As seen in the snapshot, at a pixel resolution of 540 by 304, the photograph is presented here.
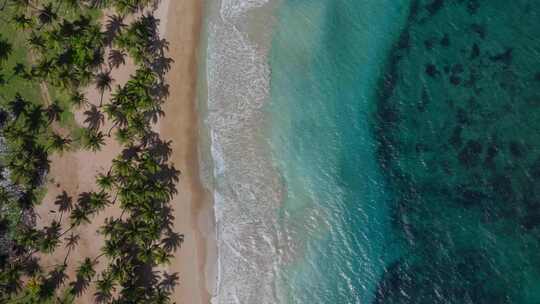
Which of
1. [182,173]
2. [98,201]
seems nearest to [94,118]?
[98,201]

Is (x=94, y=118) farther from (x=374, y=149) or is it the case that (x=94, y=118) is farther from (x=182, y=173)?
(x=374, y=149)

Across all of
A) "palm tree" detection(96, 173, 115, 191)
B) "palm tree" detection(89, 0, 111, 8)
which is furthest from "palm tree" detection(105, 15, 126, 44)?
"palm tree" detection(96, 173, 115, 191)

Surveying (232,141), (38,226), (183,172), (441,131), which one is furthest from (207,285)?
A: (441,131)

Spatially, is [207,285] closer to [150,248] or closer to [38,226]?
[150,248]

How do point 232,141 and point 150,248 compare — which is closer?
point 150,248

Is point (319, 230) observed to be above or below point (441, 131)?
below
